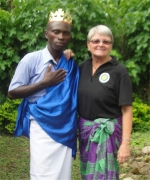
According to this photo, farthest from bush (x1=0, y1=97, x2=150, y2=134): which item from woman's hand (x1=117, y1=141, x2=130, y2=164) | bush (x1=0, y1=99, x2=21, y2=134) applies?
woman's hand (x1=117, y1=141, x2=130, y2=164)

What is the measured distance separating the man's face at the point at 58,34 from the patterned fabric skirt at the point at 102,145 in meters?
0.66

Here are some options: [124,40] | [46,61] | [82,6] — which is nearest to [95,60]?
[46,61]

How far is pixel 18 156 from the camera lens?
562 cm

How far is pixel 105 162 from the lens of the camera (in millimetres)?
3186

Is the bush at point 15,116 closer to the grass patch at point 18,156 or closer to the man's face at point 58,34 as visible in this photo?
the grass patch at point 18,156

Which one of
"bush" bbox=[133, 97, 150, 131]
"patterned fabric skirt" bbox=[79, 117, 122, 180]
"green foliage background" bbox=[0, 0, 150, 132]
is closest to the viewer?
"patterned fabric skirt" bbox=[79, 117, 122, 180]

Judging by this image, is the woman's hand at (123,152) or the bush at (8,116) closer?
the woman's hand at (123,152)

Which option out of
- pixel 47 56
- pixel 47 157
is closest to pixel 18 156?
pixel 47 157

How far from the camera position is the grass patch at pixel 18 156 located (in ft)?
16.2

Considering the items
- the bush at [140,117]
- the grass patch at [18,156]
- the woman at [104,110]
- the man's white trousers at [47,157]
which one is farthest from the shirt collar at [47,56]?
the bush at [140,117]

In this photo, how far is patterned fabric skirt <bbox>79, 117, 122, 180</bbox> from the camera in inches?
125

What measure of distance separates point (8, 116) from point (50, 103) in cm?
349

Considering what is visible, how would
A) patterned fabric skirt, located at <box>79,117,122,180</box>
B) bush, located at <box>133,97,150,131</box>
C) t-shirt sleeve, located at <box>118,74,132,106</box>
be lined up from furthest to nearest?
1. bush, located at <box>133,97,150,131</box>
2. patterned fabric skirt, located at <box>79,117,122,180</box>
3. t-shirt sleeve, located at <box>118,74,132,106</box>

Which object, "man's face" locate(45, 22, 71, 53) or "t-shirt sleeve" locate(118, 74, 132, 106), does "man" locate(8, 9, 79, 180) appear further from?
"t-shirt sleeve" locate(118, 74, 132, 106)
